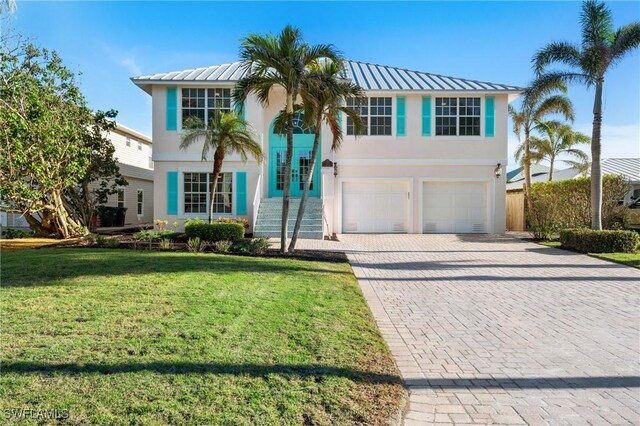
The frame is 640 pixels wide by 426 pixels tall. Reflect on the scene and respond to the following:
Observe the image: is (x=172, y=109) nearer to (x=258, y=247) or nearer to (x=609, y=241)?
(x=258, y=247)

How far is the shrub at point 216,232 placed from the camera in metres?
12.9

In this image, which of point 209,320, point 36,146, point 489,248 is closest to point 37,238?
point 36,146

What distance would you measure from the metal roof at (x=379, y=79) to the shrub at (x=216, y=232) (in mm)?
6782

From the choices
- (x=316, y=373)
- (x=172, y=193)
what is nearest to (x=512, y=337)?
(x=316, y=373)

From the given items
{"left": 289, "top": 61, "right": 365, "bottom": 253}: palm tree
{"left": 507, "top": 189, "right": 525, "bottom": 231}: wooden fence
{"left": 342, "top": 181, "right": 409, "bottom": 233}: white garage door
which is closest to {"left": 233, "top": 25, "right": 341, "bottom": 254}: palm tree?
{"left": 289, "top": 61, "right": 365, "bottom": 253}: palm tree

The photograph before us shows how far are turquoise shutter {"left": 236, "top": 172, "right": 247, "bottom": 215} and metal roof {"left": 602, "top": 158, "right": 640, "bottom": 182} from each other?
21361mm

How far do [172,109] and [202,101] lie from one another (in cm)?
125

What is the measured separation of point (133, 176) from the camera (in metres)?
24.0

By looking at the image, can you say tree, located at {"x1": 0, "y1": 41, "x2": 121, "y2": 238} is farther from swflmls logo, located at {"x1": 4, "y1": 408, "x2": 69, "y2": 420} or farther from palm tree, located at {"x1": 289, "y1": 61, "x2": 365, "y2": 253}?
swflmls logo, located at {"x1": 4, "y1": 408, "x2": 69, "y2": 420}

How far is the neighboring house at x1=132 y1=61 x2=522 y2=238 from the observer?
17078 mm

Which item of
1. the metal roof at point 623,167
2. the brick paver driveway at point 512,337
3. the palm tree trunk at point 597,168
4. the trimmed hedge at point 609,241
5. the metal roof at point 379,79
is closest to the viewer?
the brick paver driveway at point 512,337

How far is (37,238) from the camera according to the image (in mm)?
15500

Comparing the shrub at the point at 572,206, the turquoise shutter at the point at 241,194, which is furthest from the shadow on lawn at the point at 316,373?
the turquoise shutter at the point at 241,194

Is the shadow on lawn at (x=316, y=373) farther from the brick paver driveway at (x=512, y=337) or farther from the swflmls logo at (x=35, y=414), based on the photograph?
the swflmls logo at (x=35, y=414)
